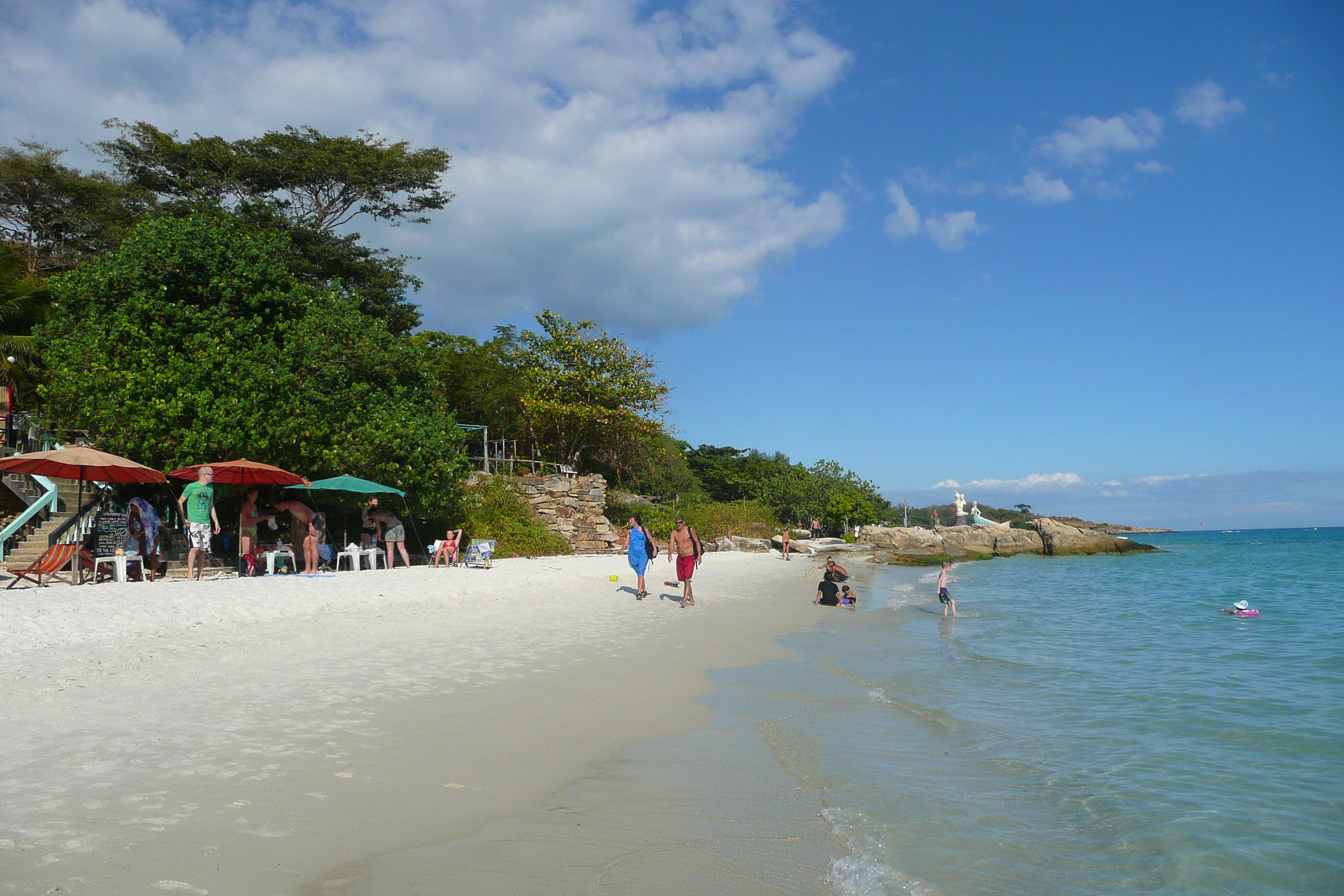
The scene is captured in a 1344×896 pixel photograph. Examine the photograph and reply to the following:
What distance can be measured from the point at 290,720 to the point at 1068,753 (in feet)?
18.6

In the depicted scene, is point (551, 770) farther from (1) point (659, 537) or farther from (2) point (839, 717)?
(1) point (659, 537)

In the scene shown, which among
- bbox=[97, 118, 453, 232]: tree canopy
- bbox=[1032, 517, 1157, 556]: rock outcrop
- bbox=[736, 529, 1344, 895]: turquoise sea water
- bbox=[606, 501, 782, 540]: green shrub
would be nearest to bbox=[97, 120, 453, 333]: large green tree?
bbox=[97, 118, 453, 232]: tree canopy

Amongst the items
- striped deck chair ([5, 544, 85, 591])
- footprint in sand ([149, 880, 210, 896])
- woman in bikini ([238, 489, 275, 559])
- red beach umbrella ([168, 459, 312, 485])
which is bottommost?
footprint in sand ([149, 880, 210, 896])

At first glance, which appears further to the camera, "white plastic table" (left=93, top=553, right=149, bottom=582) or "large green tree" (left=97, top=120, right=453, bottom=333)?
"large green tree" (left=97, top=120, right=453, bottom=333)

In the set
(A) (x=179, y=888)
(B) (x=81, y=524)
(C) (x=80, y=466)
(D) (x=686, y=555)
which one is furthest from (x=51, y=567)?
(A) (x=179, y=888)

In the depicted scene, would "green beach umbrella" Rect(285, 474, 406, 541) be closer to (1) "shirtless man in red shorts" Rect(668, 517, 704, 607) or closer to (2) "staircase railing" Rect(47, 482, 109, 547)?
(2) "staircase railing" Rect(47, 482, 109, 547)

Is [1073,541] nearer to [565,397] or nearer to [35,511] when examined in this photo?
[565,397]

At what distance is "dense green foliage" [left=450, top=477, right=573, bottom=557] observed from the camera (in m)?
21.2

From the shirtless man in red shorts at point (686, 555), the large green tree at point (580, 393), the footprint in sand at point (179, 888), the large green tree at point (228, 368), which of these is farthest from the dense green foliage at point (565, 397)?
the footprint in sand at point (179, 888)

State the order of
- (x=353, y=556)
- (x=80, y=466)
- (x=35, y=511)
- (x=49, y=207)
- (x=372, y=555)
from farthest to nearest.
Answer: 1. (x=49, y=207)
2. (x=372, y=555)
3. (x=353, y=556)
4. (x=35, y=511)
5. (x=80, y=466)

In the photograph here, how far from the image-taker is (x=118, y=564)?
11758mm

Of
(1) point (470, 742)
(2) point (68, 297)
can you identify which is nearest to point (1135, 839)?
(1) point (470, 742)

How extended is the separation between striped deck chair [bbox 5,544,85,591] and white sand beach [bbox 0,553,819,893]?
159 cm

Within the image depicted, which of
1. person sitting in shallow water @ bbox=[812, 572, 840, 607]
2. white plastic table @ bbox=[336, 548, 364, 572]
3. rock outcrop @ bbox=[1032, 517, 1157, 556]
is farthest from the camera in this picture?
rock outcrop @ bbox=[1032, 517, 1157, 556]
